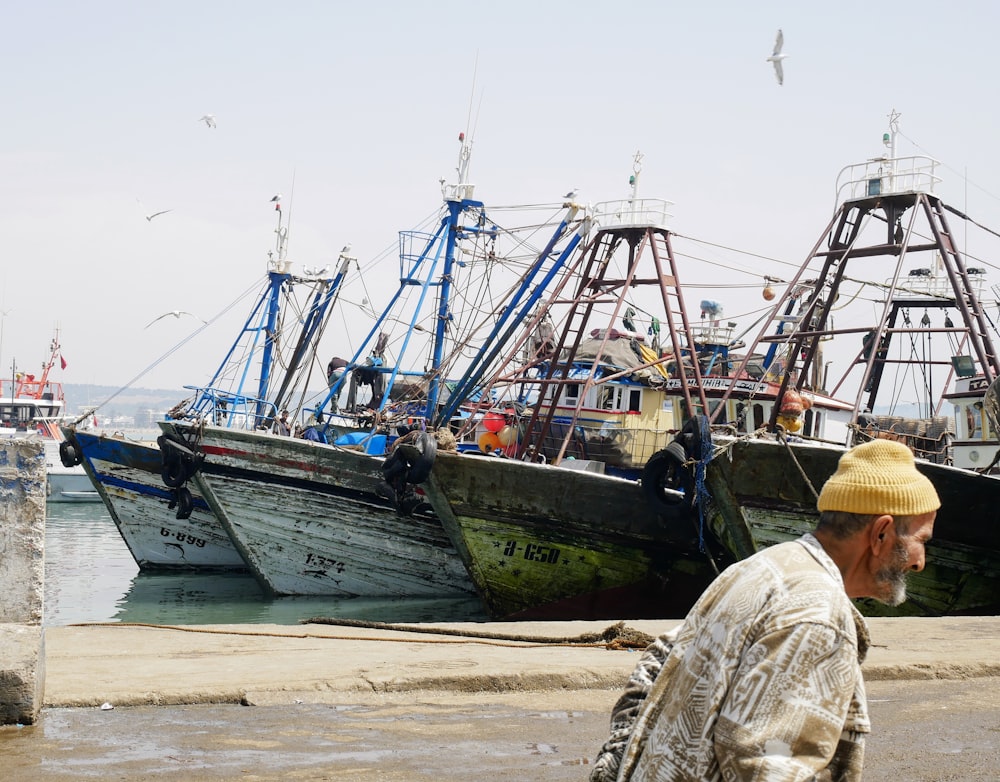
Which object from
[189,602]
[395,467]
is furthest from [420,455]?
[189,602]

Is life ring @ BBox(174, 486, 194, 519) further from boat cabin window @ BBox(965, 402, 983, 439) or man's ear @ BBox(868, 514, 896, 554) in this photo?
man's ear @ BBox(868, 514, 896, 554)

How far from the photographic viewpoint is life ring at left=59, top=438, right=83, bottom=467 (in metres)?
20.4

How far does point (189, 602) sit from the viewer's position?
57.0ft

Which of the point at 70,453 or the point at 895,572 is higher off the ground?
the point at 895,572

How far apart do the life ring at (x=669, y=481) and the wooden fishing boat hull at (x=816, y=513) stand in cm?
36

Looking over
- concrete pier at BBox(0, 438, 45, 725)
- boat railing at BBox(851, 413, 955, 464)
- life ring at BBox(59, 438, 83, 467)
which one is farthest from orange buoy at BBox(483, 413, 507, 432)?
concrete pier at BBox(0, 438, 45, 725)

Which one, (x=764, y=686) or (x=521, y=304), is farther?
(x=521, y=304)

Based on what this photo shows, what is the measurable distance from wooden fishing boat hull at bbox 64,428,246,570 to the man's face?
62.9 ft

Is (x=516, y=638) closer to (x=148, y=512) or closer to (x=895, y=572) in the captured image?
(x=895, y=572)

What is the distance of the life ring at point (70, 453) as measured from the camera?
2038 centimetres

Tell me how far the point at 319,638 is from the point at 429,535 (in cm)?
983

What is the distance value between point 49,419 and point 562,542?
35686mm

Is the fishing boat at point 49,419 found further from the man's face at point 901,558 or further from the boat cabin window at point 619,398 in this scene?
the man's face at point 901,558

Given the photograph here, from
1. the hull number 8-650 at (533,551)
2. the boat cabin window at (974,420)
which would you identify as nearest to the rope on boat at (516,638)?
the hull number 8-650 at (533,551)
